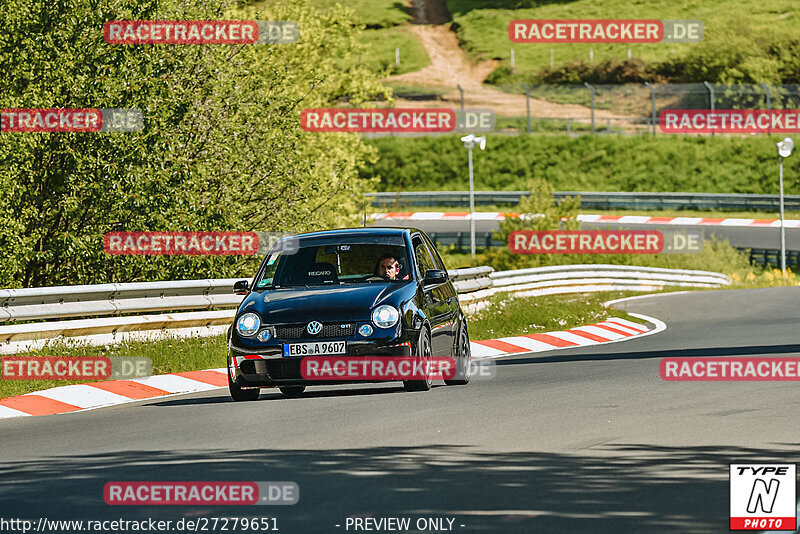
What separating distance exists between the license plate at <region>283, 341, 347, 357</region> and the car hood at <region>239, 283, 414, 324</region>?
0.22 metres

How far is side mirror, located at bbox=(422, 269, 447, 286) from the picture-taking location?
13656mm

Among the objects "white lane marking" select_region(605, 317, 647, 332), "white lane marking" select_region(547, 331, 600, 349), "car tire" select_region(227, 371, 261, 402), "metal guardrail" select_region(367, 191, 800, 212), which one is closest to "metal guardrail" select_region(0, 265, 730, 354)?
"car tire" select_region(227, 371, 261, 402)

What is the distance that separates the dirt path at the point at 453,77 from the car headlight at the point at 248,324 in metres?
70.2

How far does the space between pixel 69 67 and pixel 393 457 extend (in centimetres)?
1542

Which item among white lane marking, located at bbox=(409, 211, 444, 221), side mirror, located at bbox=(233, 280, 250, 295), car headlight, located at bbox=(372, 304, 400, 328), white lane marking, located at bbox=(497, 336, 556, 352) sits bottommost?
white lane marking, located at bbox=(497, 336, 556, 352)

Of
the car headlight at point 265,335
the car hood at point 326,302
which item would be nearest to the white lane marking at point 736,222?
the car hood at point 326,302

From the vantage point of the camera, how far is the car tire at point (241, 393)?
13.1m

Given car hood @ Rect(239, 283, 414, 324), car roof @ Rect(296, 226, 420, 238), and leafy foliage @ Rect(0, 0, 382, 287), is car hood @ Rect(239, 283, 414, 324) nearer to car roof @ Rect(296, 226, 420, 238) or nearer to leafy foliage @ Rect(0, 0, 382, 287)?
car roof @ Rect(296, 226, 420, 238)

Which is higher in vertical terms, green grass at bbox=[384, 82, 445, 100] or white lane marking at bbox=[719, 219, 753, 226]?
green grass at bbox=[384, 82, 445, 100]

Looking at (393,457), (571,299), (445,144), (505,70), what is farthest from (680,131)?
(393,457)

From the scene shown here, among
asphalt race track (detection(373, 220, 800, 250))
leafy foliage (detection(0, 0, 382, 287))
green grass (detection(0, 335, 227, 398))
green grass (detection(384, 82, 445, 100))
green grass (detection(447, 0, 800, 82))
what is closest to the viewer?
green grass (detection(0, 335, 227, 398))

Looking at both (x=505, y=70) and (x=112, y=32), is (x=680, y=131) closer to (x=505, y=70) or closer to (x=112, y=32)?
(x=505, y=70)

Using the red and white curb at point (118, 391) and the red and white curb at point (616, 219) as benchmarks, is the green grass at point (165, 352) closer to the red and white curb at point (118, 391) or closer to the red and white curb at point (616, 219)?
the red and white curb at point (118, 391)

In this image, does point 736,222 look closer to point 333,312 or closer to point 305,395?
point 305,395
